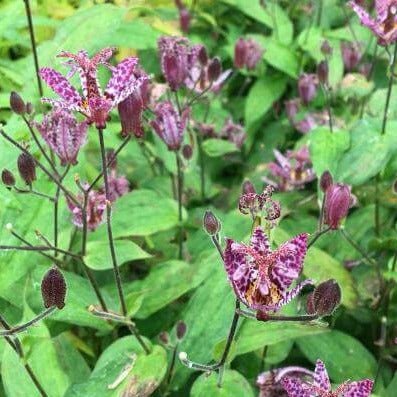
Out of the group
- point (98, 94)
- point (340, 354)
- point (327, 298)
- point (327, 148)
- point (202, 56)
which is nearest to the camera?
point (327, 298)

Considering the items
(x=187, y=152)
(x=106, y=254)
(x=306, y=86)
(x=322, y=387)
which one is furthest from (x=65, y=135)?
(x=306, y=86)

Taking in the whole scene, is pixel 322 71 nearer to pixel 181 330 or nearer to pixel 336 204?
pixel 336 204

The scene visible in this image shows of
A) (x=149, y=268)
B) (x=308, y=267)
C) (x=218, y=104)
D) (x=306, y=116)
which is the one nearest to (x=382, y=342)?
(x=308, y=267)

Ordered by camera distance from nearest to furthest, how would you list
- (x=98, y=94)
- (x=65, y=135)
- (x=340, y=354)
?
1. (x=98, y=94)
2. (x=65, y=135)
3. (x=340, y=354)

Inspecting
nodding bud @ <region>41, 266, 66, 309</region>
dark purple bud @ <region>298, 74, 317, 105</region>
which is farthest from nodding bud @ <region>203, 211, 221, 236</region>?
dark purple bud @ <region>298, 74, 317, 105</region>

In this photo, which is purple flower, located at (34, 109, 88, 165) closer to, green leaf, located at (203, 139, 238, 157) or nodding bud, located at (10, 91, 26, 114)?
nodding bud, located at (10, 91, 26, 114)

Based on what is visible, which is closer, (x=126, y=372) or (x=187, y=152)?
(x=126, y=372)

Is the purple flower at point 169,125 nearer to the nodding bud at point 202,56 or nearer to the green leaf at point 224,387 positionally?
the nodding bud at point 202,56

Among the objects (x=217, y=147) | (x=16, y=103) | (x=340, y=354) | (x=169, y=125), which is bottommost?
(x=340, y=354)
